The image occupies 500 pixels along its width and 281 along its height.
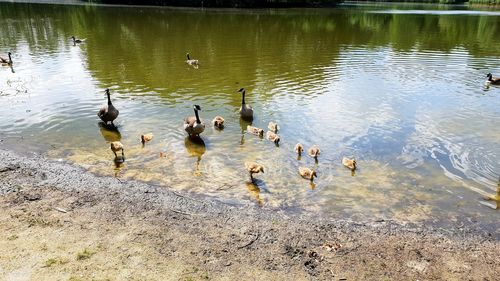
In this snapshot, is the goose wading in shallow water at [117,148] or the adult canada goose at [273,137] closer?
the goose wading in shallow water at [117,148]

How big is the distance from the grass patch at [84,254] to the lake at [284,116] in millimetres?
3285

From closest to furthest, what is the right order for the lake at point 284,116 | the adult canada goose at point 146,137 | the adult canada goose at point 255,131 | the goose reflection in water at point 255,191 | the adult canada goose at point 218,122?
the goose reflection in water at point 255,191 → the lake at point 284,116 → the adult canada goose at point 146,137 → the adult canada goose at point 255,131 → the adult canada goose at point 218,122

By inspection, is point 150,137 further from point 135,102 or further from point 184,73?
point 184,73

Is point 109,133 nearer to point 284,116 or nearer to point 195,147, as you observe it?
point 195,147

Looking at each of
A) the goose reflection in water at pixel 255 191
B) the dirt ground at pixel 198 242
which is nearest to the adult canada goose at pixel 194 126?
the goose reflection in water at pixel 255 191

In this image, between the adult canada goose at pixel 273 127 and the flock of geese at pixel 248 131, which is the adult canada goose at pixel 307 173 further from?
the adult canada goose at pixel 273 127

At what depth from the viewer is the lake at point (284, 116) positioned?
419 inches

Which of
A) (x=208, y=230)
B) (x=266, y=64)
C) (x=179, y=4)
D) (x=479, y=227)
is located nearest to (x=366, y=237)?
(x=479, y=227)

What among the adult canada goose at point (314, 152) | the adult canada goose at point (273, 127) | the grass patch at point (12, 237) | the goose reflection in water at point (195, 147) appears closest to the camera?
the grass patch at point (12, 237)

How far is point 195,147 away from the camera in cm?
1341

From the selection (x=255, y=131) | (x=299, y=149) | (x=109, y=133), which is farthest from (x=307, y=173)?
(x=109, y=133)

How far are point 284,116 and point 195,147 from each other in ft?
15.2

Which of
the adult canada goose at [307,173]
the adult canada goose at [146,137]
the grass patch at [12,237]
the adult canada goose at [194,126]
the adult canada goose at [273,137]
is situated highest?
the adult canada goose at [194,126]

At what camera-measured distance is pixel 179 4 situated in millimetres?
72125
